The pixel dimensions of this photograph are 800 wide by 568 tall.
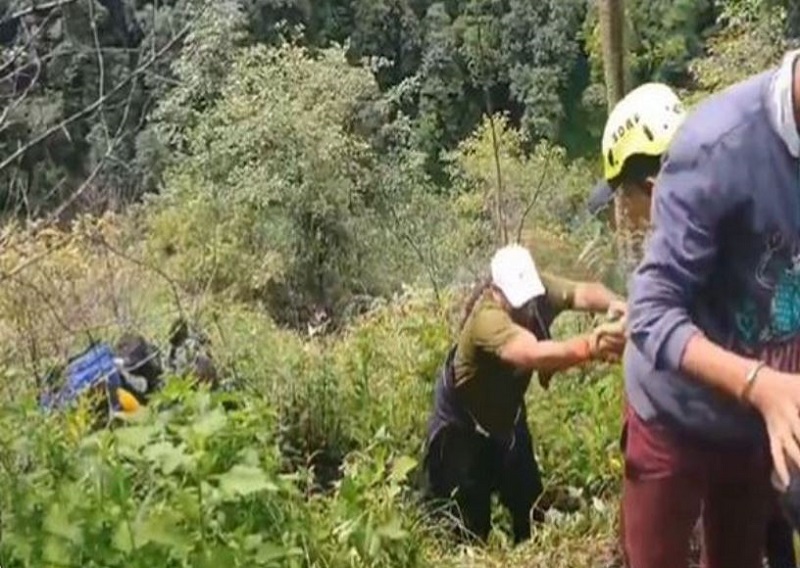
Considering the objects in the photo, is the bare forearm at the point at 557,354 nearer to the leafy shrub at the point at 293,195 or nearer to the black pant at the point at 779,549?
the black pant at the point at 779,549

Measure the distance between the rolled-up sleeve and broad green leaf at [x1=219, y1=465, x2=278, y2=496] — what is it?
0.84m

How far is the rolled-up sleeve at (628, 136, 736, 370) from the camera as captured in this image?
1.79m

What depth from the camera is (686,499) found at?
83.7 inches

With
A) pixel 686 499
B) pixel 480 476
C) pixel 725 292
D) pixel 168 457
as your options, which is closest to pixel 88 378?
pixel 480 476

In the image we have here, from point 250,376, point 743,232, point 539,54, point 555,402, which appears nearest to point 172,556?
point 743,232

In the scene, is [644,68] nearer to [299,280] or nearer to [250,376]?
[299,280]

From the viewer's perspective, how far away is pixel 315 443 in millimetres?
4852

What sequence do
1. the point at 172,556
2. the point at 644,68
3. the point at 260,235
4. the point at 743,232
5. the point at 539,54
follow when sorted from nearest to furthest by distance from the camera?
the point at 743,232 → the point at 172,556 → the point at 260,235 → the point at 644,68 → the point at 539,54

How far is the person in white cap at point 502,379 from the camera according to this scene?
303cm

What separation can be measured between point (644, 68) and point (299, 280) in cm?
1404

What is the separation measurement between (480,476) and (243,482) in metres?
1.48

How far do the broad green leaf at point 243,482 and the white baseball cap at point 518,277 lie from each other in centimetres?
83

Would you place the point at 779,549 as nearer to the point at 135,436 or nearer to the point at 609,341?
the point at 609,341

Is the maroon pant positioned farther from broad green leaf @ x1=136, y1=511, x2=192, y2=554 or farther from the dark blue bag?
the dark blue bag
